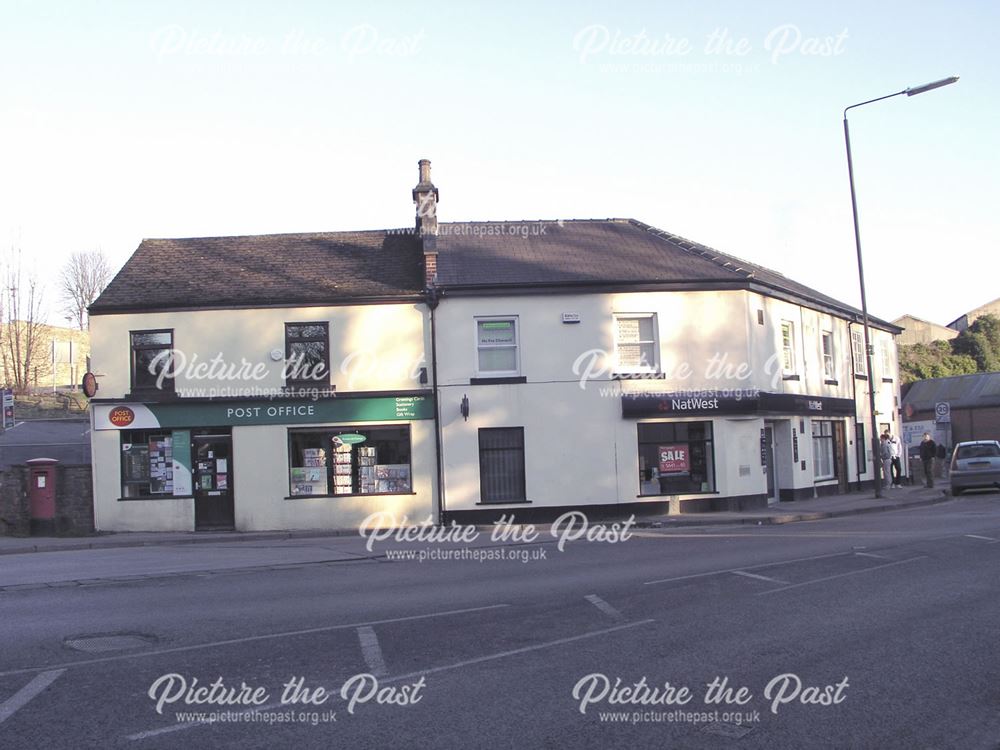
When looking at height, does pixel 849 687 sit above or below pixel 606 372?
below

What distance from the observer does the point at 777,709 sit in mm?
6746

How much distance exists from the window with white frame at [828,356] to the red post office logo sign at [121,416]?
2057 centimetres

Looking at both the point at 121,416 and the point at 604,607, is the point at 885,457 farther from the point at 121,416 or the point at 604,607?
the point at 604,607

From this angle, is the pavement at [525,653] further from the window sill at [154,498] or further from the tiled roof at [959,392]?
the tiled roof at [959,392]

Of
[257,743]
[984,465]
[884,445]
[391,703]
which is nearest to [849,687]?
[391,703]

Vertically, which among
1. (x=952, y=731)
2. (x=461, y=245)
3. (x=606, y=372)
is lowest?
(x=952, y=731)

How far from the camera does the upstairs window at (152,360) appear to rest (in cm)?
2345

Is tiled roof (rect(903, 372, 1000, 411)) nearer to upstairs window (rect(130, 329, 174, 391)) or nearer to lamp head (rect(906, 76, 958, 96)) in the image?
lamp head (rect(906, 76, 958, 96))

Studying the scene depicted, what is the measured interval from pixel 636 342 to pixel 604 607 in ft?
47.0

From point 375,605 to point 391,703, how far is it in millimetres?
4321

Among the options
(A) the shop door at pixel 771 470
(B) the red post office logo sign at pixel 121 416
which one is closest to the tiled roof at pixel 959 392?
(A) the shop door at pixel 771 470

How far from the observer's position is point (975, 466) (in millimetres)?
28719

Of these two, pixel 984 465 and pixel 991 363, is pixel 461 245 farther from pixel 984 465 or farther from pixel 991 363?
pixel 991 363

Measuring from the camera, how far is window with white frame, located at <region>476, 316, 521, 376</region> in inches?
938
